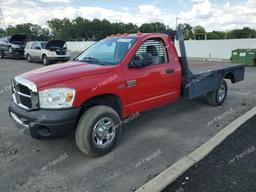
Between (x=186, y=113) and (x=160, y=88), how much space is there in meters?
1.54

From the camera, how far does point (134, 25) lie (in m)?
71.0

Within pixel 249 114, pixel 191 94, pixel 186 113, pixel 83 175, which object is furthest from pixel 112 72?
pixel 249 114

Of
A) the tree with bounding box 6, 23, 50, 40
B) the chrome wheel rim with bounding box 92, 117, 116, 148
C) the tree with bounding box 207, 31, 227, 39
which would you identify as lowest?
the chrome wheel rim with bounding box 92, 117, 116, 148

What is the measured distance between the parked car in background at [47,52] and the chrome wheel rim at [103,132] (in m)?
15.3

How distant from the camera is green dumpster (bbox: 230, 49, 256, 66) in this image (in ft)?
50.6

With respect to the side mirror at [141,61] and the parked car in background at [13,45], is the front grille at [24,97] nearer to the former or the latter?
the side mirror at [141,61]

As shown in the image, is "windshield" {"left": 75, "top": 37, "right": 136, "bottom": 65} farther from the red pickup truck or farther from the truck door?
the truck door

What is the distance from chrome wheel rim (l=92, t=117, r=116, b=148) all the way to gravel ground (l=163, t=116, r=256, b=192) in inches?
50.5

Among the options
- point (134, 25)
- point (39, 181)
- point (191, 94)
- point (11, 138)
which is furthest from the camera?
point (134, 25)

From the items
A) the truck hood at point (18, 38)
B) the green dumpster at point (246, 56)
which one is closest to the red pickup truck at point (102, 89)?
the green dumpster at point (246, 56)

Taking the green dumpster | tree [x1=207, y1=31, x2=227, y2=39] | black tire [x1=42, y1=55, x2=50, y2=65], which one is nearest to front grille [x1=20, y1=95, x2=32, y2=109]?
the green dumpster

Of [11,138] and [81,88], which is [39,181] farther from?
[11,138]

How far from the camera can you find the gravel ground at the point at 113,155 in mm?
3203

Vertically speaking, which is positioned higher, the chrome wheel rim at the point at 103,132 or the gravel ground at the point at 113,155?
the chrome wheel rim at the point at 103,132
